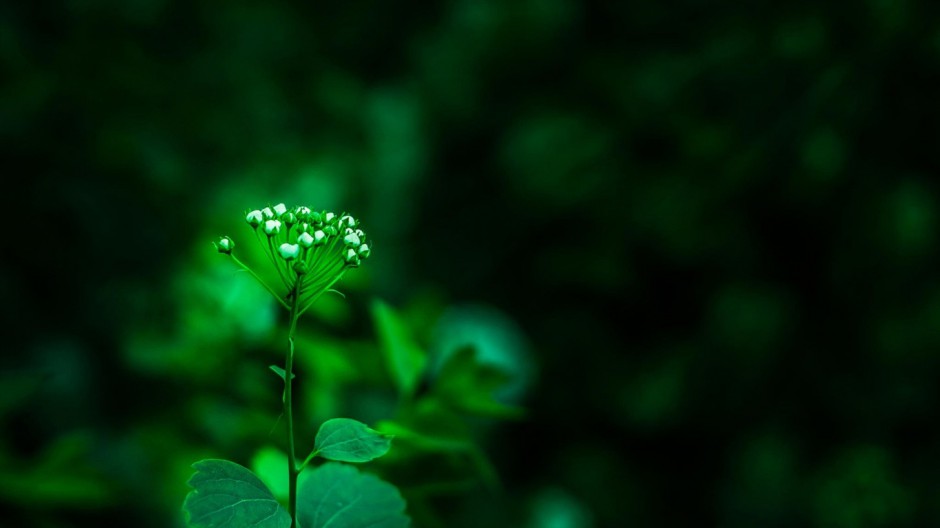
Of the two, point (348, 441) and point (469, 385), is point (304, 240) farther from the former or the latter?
point (469, 385)

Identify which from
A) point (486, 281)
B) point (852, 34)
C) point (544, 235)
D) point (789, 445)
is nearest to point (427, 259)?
point (486, 281)

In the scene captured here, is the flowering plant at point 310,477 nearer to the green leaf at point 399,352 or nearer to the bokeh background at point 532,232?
the green leaf at point 399,352

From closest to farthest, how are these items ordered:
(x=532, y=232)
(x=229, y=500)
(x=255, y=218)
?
(x=229, y=500) < (x=255, y=218) < (x=532, y=232)

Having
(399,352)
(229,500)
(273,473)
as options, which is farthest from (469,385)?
(229,500)

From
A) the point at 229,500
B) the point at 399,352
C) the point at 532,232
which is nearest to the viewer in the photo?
the point at 229,500

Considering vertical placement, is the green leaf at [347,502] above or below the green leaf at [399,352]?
below

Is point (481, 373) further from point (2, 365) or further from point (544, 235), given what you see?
point (544, 235)

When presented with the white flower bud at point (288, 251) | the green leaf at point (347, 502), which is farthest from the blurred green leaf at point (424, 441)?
the white flower bud at point (288, 251)
